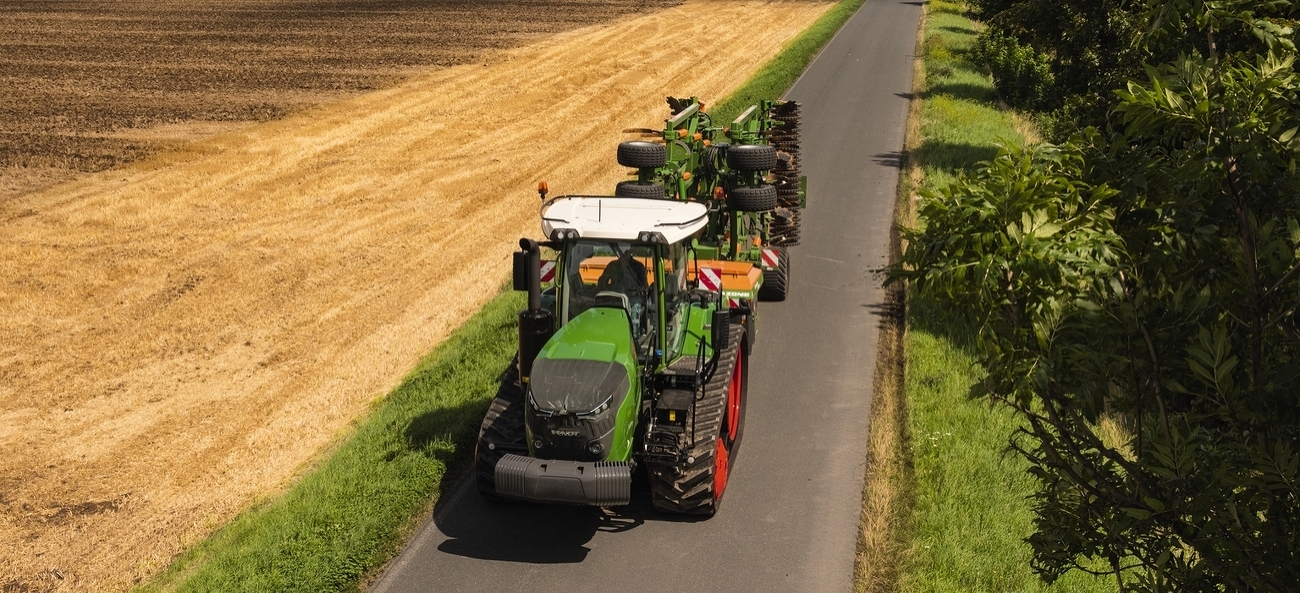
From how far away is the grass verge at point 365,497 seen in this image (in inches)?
388

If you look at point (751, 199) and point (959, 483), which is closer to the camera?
point (959, 483)

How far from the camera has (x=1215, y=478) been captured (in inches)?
179

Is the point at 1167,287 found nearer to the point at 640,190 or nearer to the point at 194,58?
the point at 640,190

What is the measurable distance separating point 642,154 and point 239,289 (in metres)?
7.31

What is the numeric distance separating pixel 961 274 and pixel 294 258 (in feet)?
58.0

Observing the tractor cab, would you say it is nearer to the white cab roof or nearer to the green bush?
the white cab roof

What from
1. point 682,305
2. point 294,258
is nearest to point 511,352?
point 682,305

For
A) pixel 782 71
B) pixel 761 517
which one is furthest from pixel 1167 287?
pixel 782 71

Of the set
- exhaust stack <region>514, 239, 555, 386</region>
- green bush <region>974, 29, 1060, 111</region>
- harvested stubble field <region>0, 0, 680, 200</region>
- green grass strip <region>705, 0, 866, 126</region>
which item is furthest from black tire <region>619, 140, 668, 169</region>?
green bush <region>974, 29, 1060, 111</region>

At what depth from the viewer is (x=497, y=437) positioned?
1053 centimetres

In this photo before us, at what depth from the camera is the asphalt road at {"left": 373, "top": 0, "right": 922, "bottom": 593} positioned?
995 cm

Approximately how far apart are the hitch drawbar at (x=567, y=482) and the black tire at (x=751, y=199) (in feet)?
22.8

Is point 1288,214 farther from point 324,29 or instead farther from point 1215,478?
point 324,29

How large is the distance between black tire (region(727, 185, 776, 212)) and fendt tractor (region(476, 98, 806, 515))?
3.01m
